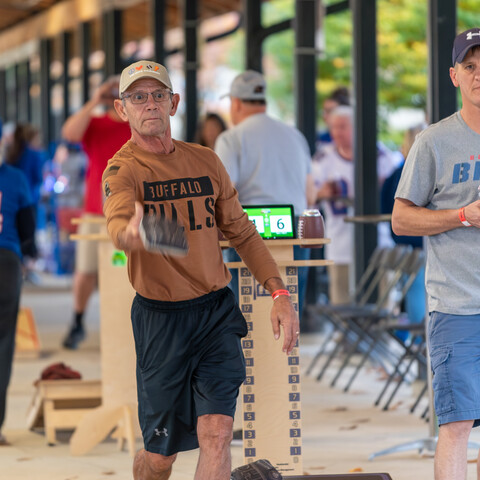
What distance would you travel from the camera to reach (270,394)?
4.46 m

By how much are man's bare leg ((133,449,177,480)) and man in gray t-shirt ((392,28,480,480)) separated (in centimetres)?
90

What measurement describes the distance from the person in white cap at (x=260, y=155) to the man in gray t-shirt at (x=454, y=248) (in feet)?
6.81

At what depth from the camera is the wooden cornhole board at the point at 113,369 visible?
5.49 m

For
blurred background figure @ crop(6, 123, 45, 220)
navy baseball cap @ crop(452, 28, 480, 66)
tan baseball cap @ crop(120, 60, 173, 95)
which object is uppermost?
blurred background figure @ crop(6, 123, 45, 220)

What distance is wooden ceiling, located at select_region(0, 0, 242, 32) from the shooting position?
1509 cm

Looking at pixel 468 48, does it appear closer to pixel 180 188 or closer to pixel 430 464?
pixel 180 188

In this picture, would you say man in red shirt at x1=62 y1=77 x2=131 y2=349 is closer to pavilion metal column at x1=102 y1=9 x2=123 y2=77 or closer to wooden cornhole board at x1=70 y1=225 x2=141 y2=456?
wooden cornhole board at x1=70 y1=225 x2=141 y2=456

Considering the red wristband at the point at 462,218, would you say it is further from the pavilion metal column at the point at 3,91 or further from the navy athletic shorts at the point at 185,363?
the pavilion metal column at the point at 3,91

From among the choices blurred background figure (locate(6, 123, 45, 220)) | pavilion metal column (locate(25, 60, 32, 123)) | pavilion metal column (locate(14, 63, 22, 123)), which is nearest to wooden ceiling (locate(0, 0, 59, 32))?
pavilion metal column (locate(25, 60, 32, 123))

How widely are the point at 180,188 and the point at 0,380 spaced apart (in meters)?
2.53

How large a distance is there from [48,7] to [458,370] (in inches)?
707

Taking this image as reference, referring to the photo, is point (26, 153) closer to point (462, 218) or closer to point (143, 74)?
point (143, 74)

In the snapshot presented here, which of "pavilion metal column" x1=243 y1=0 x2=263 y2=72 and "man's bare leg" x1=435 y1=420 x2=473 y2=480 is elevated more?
"pavilion metal column" x1=243 y1=0 x2=263 y2=72

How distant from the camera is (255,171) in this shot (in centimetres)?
575
